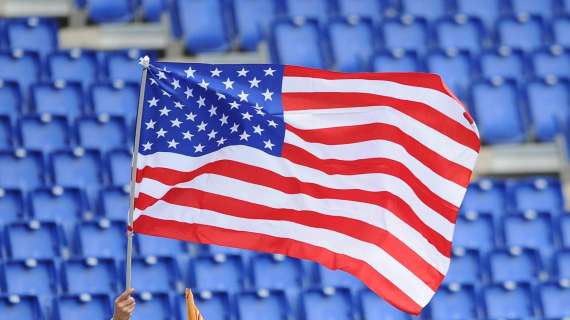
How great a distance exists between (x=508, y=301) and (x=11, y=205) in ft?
10.7

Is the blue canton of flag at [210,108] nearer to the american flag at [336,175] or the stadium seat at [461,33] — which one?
the american flag at [336,175]

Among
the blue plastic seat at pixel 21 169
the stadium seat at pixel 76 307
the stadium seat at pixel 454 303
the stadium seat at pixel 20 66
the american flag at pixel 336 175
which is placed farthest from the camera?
the stadium seat at pixel 20 66

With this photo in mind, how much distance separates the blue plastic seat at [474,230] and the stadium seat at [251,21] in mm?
2458

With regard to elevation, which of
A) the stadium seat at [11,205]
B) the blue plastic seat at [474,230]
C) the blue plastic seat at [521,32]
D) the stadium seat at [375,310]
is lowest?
the stadium seat at [375,310]

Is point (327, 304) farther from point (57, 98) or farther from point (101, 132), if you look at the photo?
point (57, 98)

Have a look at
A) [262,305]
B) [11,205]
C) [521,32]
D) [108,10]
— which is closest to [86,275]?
[11,205]

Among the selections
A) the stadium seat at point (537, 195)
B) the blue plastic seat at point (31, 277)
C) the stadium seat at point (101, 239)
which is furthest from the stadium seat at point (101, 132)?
the stadium seat at point (537, 195)

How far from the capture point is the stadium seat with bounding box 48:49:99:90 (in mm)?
11477

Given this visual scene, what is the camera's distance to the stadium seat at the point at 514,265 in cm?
1052

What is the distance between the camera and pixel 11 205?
1014cm

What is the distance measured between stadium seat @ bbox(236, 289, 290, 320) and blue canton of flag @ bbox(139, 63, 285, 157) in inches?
128

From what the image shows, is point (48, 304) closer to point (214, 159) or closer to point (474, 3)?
point (214, 159)

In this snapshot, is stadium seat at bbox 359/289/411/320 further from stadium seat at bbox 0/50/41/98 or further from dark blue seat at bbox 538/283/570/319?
stadium seat at bbox 0/50/41/98

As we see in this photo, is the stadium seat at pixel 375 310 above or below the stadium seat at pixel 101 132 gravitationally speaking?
below
